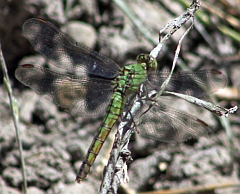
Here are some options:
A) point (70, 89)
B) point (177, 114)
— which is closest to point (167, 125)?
point (177, 114)

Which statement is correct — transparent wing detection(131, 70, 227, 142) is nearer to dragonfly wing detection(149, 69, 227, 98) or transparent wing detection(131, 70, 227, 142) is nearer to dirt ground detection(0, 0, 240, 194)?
dragonfly wing detection(149, 69, 227, 98)

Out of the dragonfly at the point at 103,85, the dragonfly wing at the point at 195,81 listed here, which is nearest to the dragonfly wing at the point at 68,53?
the dragonfly at the point at 103,85

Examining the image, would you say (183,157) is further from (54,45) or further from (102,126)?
(54,45)

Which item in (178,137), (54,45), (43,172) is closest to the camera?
(178,137)

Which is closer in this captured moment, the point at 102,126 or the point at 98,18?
the point at 102,126

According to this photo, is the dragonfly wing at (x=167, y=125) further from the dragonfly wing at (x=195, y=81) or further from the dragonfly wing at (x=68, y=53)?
the dragonfly wing at (x=68, y=53)

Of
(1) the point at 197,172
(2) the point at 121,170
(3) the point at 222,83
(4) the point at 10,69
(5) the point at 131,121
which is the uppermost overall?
(4) the point at 10,69

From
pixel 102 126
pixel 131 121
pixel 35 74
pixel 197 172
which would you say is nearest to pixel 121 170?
pixel 131 121
